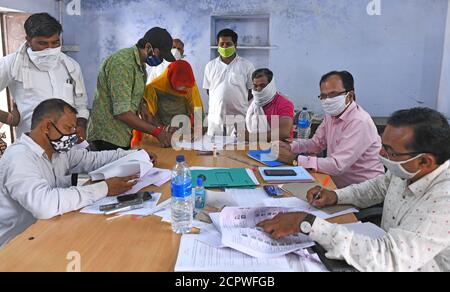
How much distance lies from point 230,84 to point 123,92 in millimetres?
→ 1865

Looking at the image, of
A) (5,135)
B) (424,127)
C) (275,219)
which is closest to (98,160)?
(275,219)

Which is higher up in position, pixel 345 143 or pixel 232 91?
pixel 232 91

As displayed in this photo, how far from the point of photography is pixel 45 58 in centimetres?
244

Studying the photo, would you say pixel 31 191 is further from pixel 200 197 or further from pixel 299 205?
pixel 299 205

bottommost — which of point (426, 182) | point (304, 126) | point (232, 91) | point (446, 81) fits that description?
point (304, 126)

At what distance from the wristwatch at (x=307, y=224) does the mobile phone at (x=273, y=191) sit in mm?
509

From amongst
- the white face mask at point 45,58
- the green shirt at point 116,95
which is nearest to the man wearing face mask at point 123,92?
the green shirt at point 116,95

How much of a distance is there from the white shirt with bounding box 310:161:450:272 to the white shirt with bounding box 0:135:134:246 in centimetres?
93

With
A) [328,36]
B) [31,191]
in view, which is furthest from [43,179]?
[328,36]

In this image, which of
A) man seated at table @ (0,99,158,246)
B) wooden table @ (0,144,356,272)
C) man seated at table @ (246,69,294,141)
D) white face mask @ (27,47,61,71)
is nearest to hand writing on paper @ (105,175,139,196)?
man seated at table @ (0,99,158,246)

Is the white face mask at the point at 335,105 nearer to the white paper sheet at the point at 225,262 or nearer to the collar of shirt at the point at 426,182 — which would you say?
the collar of shirt at the point at 426,182

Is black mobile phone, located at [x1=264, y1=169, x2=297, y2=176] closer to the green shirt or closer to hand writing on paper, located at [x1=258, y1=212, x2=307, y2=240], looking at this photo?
hand writing on paper, located at [x1=258, y1=212, x2=307, y2=240]

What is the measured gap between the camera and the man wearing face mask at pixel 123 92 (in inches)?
94.3
